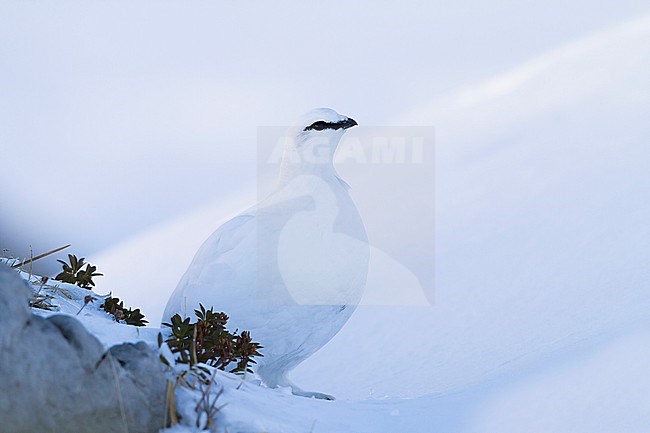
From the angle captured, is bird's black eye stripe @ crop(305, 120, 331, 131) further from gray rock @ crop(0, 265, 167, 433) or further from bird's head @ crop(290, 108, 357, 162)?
gray rock @ crop(0, 265, 167, 433)

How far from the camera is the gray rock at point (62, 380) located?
6.95ft

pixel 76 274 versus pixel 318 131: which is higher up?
pixel 318 131

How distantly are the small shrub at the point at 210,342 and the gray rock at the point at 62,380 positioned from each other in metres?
0.66

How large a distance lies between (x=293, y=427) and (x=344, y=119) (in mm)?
2738

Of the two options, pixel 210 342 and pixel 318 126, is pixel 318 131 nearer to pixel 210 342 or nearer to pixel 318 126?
pixel 318 126

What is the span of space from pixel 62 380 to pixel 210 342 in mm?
1206

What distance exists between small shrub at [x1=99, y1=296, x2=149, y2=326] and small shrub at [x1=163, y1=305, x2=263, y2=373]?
21.9 inches

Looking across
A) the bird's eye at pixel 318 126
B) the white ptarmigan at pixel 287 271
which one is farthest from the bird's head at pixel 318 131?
the white ptarmigan at pixel 287 271

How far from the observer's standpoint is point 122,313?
391 cm

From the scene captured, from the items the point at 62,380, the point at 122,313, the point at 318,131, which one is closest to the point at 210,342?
the point at 122,313

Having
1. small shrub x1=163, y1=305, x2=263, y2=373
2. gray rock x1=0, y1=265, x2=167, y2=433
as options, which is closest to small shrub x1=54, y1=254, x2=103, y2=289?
small shrub x1=163, y1=305, x2=263, y2=373

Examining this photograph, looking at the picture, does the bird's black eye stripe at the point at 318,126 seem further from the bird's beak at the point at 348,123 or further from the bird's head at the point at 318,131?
the bird's beak at the point at 348,123

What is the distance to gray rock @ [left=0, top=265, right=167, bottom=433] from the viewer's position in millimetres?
2117

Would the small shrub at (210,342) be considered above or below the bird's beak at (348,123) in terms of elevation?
below
